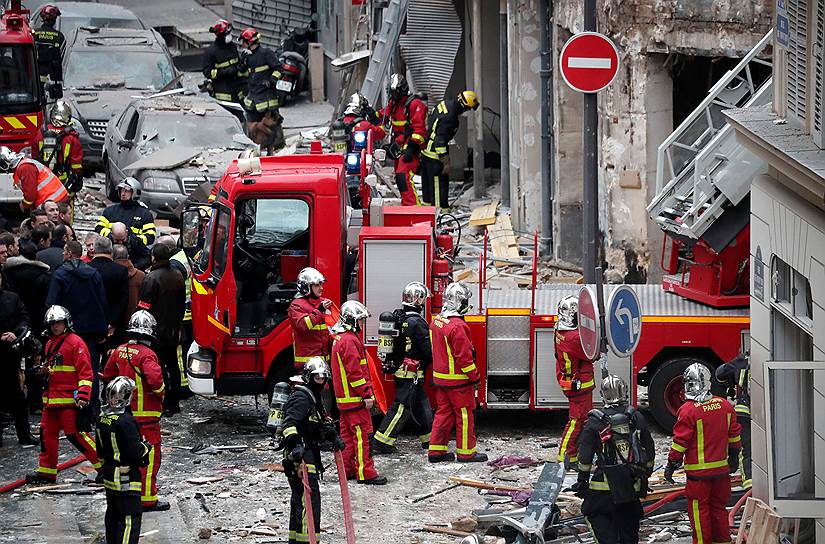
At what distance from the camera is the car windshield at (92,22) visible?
29.9 metres

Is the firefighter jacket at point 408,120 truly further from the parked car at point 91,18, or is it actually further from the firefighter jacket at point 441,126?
the parked car at point 91,18

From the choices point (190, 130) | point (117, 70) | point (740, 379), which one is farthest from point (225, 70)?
point (740, 379)

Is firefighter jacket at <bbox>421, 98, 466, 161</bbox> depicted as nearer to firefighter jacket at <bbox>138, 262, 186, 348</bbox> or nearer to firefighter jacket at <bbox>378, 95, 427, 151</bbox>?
firefighter jacket at <bbox>378, 95, 427, 151</bbox>

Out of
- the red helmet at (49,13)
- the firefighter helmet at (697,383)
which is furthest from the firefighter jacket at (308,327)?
the red helmet at (49,13)

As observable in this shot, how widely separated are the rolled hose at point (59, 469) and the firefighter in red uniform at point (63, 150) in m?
8.35

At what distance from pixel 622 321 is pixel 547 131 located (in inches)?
402

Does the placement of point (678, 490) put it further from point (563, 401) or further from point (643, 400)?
point (643, 400)

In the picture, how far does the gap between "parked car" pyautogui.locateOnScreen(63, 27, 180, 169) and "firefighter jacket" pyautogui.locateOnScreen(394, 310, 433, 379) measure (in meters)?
12.7

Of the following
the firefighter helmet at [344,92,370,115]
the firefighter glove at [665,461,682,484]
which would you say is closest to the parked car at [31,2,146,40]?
the firefighter helmet at [344,92,370,115]

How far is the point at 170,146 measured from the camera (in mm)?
22438

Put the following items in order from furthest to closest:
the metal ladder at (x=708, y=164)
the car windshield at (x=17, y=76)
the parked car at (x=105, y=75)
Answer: the parked car at (x=105, y=75) → the car windshield at (x=17, y=76) → the metal ladder at (x=708, y=164)

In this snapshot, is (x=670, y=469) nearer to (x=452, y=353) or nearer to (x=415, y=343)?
(x=452, y=353)

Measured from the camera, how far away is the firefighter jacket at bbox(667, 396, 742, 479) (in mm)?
10602

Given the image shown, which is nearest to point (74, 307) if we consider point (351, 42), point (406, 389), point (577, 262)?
point (406, 389)
